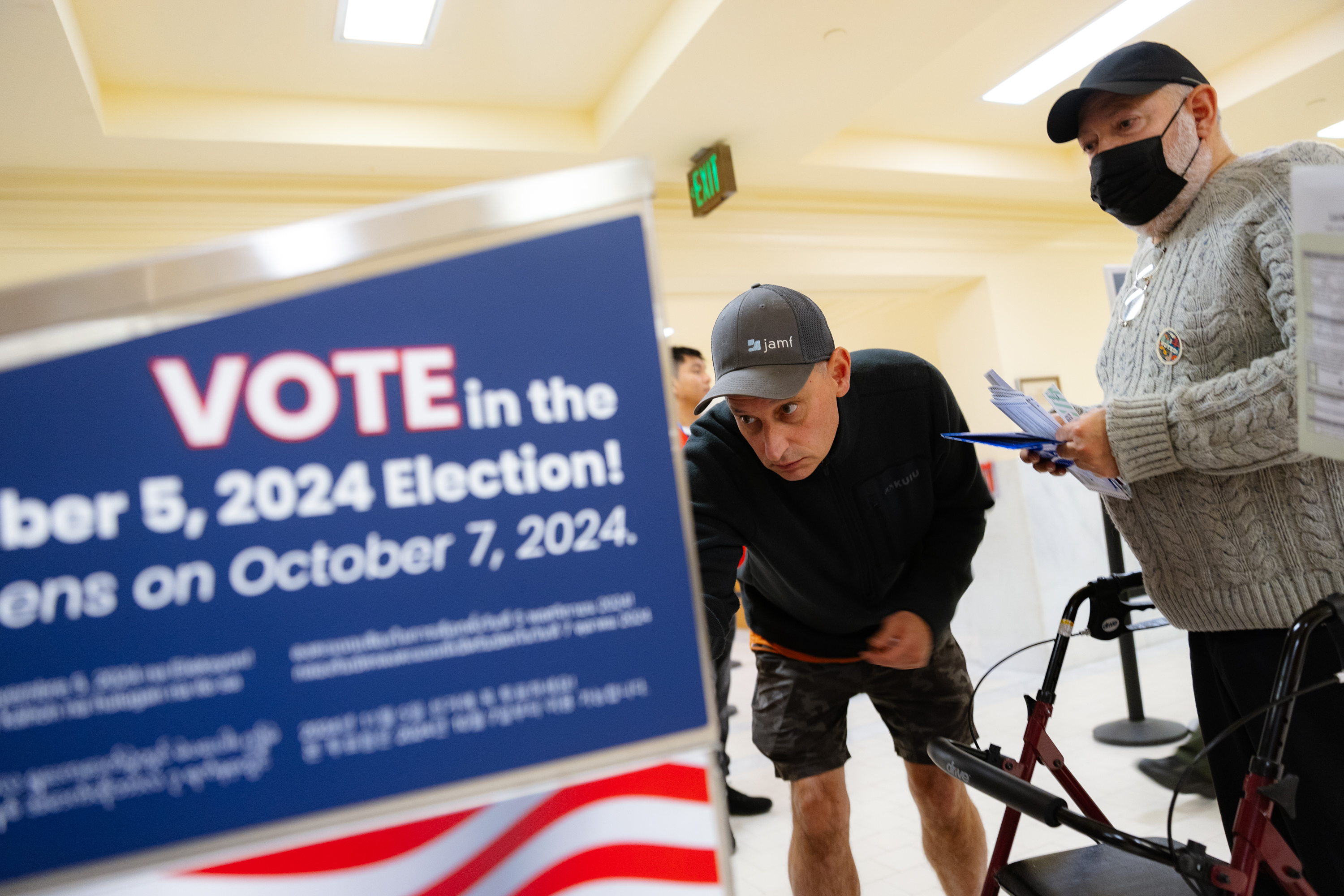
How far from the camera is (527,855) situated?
0.74m

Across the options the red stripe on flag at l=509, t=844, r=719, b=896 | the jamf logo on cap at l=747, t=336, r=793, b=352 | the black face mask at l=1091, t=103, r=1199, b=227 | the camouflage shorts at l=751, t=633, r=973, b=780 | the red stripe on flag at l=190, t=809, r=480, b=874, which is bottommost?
the camouflage shorts at l=751, t=633, r=973, b=780

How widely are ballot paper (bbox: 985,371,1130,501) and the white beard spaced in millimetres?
428

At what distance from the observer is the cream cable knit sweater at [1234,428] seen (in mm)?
1361

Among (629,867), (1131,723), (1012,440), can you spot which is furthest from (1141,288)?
(1131,723)

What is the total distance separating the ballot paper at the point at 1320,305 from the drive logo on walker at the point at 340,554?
0.88m

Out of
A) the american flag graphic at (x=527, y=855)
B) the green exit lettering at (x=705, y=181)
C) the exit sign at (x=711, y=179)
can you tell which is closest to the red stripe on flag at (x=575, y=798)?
the american flag graphic at (x=527, y=855)

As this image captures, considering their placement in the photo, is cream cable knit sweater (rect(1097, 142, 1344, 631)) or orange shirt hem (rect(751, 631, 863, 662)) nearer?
cream cable knit sweater (rect(1097, 142, 1344, 631))

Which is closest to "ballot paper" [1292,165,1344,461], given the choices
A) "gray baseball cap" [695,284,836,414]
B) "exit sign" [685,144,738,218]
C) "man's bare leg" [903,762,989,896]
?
"gray baseball cap" [695,284,836,414]

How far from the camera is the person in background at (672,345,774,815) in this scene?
11.0ft

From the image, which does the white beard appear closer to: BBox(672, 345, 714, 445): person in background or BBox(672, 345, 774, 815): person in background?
BBox(672, 345, 774, 815): person in background

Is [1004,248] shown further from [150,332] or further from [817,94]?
[150,332]

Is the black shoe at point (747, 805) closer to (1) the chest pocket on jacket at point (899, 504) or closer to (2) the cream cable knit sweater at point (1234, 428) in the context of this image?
(1) the chest pocket on jacket at point (899, 504)

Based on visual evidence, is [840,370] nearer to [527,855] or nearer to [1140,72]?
[1140,72]

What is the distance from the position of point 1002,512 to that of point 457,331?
561 centimetres
